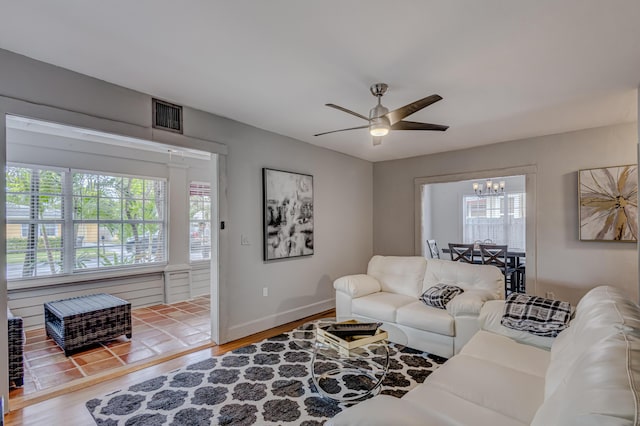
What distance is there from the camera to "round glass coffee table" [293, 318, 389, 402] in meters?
2.48

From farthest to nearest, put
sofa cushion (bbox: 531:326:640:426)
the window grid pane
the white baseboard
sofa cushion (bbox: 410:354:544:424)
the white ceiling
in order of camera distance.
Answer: the window grid pane < the white baseboard < the white ceiling < sofa cushion (bbox: 410:354:544:424) < sofa cushion (bbox: 531:326:640:426)

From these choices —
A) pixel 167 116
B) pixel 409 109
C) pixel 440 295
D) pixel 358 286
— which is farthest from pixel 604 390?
pixel 167 116

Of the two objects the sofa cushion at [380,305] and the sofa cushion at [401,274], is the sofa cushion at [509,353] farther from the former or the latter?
the sofa cushion at [401,274]

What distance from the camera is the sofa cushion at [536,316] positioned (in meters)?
2.39

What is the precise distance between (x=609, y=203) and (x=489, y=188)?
3.62 m

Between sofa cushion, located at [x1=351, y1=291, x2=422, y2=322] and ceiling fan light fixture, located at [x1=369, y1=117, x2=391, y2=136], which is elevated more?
ceiling fan light fixture, located at [x1=369, y1=117, x2=391, y2=136]

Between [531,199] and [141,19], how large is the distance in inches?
182

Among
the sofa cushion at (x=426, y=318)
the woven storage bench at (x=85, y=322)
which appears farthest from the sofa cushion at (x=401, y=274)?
the woven storage bench at (x=85, y=322)

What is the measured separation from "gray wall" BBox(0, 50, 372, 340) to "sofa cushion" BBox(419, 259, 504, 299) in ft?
5.37

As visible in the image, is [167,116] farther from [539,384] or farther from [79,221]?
[539,384]

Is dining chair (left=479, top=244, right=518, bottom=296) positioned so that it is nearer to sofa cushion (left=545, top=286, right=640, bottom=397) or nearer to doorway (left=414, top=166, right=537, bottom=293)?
doorway (left=414, top=166, right=537, bottom=293)

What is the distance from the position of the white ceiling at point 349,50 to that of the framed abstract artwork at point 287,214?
40.9 inches

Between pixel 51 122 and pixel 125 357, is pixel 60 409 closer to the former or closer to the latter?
pixel 125 357

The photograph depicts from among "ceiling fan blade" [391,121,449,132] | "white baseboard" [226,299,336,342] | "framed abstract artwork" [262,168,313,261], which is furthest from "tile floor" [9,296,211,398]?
"ceiling fan blade" [391,121,449,132]
